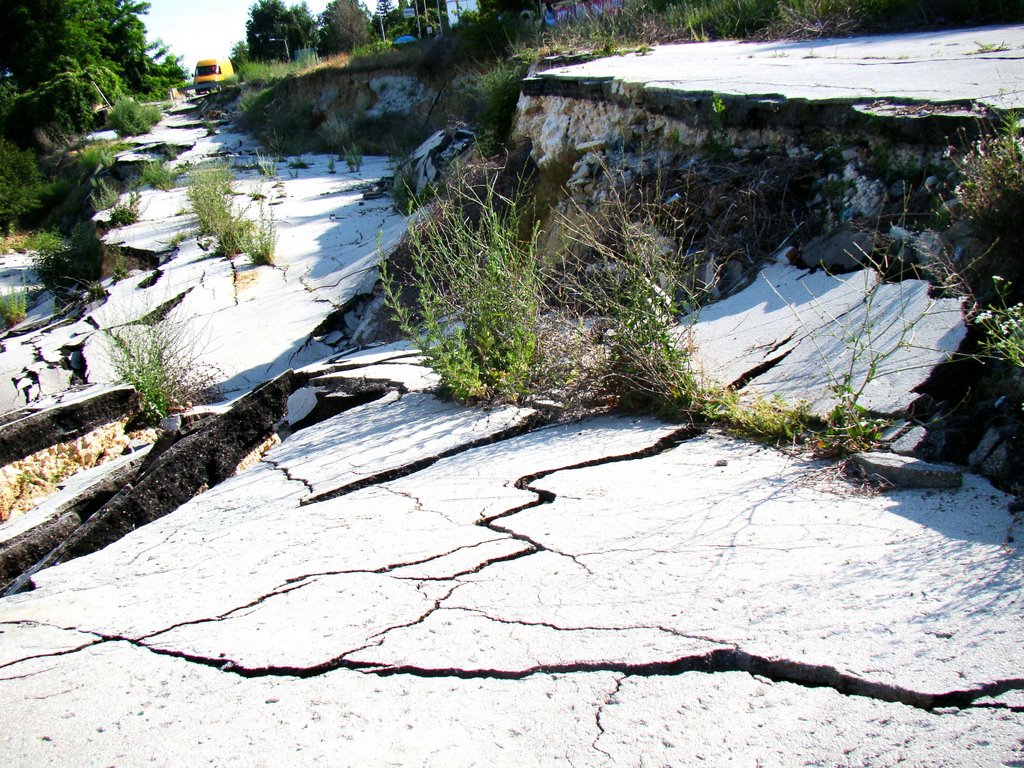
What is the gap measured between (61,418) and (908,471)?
5573mm

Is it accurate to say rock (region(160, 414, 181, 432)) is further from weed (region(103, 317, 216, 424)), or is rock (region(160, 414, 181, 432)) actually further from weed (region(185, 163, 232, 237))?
weed (region(185, 163, 232, 237))

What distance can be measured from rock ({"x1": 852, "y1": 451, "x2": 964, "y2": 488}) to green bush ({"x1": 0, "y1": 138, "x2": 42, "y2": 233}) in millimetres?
18504

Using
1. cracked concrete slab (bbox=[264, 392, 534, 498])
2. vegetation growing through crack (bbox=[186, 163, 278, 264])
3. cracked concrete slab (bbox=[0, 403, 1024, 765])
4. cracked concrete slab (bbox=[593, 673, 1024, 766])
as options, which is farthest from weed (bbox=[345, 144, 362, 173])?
cracked concrete slab (bbox=[593, 673, 1024, 766])

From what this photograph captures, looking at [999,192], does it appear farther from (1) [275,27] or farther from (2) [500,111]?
(1) [275,27]

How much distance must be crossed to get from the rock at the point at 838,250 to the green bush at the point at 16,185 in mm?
17438

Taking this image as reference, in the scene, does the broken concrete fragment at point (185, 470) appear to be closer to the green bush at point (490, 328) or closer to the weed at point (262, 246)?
the green bush at point (490, 328)

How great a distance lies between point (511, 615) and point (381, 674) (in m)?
0.34

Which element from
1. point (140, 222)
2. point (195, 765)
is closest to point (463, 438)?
point (195, 765)

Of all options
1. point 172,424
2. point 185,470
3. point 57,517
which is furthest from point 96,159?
point 185,470

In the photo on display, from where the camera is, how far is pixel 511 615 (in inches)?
76.2

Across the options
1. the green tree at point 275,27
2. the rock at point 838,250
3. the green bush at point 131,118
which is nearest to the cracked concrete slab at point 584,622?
the rock at point 838,250

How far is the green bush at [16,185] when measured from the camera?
16.8 metres

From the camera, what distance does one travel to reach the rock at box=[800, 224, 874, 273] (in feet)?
12.3

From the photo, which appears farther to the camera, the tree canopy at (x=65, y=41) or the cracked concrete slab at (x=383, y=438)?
the tree canopy at (x=65, y=41)
